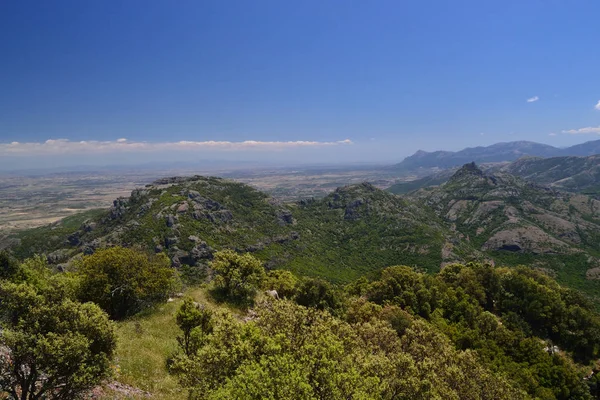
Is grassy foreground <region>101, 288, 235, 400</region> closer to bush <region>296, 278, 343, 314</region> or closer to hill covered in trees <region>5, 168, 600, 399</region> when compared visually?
hill covered in trees <region>5, 168, 600, 399</region>

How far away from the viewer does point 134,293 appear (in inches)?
1710

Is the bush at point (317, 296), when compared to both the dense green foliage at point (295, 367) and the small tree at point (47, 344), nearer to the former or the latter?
the dense green foliage at point (295, 367)

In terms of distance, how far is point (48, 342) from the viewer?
55.0ft

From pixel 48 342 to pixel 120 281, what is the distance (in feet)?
91.7

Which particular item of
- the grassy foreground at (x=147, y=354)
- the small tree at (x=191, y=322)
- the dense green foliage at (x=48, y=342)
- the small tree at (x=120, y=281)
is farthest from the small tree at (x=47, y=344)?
the small tree at (x=120, y=281)

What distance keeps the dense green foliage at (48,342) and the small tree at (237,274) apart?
3398 centimetres

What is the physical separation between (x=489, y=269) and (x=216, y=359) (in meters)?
96.9

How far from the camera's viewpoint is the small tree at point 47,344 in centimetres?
1675

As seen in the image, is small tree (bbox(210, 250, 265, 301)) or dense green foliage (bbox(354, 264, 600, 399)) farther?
dense green foliage (bbox(354, 264, 600, 399))

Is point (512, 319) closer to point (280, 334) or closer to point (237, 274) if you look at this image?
point (237, 274)

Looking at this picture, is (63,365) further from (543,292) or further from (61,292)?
(543,292)

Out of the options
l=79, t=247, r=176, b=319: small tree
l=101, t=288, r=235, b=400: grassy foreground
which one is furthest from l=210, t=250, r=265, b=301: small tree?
l=101, t=288, r=235, b=400: grassy foreground

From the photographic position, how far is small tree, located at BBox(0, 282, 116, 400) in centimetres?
1675

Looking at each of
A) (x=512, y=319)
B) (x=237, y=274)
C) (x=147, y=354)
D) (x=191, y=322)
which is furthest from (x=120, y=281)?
(x=512, y=319)
